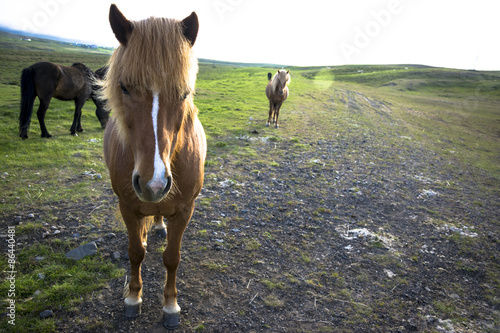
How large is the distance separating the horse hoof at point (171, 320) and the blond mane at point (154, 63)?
223cm

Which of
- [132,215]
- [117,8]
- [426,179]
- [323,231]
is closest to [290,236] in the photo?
[323,231]

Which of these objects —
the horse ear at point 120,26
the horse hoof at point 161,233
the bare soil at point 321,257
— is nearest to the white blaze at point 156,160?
the horse ear at point 120,26

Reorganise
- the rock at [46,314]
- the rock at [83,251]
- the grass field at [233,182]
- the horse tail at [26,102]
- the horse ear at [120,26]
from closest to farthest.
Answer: the horse ear at [120,26] → the rock at [46,314] → the grass field at [233,182] → the rock at [83,251] → the horse tail at [26,102]

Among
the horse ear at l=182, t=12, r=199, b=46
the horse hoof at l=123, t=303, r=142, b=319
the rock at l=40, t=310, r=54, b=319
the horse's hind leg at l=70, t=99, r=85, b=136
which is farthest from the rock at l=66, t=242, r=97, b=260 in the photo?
the horse's hind leg at l=70, t=99, r=85, b=136

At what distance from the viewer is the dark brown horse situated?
28.4 feet

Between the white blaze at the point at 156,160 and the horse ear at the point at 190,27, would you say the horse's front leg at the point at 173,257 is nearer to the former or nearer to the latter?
the white blaze at the point at 156,160

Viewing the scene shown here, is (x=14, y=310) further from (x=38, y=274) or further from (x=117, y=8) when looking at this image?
(x=117, y=8)

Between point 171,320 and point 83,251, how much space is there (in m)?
1.92

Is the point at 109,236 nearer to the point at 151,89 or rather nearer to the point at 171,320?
the point at 171,320

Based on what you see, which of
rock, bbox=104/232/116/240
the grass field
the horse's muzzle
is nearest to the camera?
the horse's muzzle

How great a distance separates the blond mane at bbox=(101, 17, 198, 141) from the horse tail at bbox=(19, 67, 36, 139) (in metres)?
Answer: 8.94

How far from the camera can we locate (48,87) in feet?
30.6

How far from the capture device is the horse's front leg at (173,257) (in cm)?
295

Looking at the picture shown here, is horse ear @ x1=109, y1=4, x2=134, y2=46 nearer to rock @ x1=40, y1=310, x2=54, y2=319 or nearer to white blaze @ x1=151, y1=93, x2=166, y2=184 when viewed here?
white blaze @ x1=151, y1=93, x2=166, y2=184
